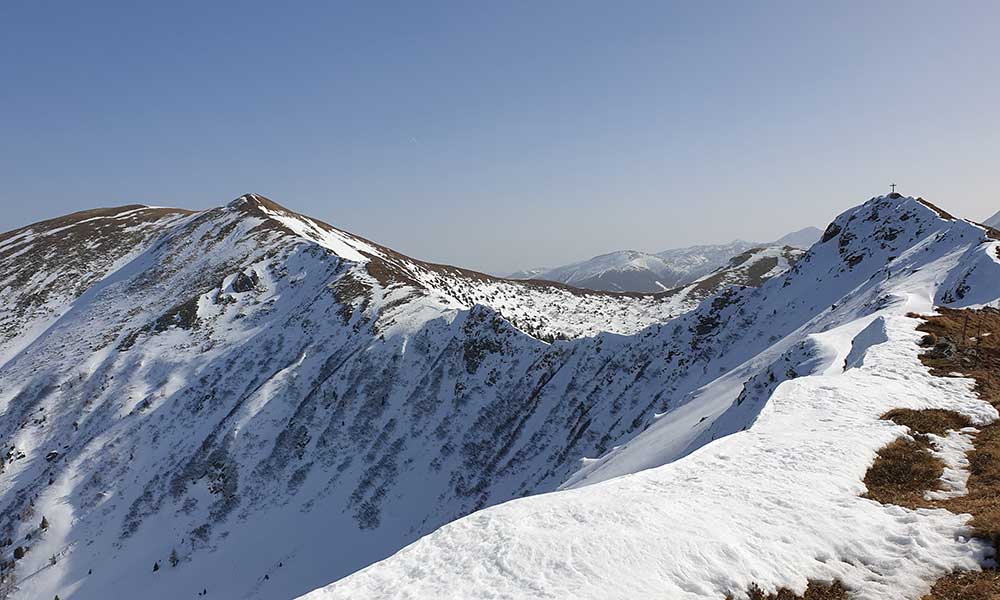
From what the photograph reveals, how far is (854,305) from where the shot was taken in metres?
40.2

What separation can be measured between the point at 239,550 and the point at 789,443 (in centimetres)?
5465

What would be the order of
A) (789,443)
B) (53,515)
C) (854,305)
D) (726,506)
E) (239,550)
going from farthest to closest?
(53,515) < (239,550) < (854,305) < (789,443) < (726,506)

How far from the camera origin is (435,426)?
6106 centimetres

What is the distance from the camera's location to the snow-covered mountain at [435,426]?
10.6 meters

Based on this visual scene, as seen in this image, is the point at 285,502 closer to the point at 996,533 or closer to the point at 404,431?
the point at 404,431

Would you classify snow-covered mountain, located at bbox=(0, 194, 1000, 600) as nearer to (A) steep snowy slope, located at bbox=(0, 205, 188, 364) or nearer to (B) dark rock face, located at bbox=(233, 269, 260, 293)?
(B) dark rock face, located at bbox=(233, 269, 260, 293)

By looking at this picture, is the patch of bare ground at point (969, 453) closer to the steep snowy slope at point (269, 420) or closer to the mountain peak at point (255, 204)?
the steep snowy slope at point (269, 420)

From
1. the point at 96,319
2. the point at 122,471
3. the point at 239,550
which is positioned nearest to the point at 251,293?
the point at 96,319

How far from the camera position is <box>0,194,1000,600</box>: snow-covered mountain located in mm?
10609

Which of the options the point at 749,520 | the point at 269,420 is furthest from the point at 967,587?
the point at 269,420

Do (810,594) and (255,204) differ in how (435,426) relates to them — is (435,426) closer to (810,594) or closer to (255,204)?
(810,594)

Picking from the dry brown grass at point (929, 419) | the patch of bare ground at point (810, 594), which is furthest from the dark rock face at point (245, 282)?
the patch of bare ground at point (810, 594)

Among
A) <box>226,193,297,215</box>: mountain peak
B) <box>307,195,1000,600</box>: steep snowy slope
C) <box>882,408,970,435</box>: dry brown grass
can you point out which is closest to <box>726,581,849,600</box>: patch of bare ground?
<box>307,195,1000,600</box>: steep snowy slope

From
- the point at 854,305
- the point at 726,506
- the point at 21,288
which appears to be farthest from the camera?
the point at 21,288
